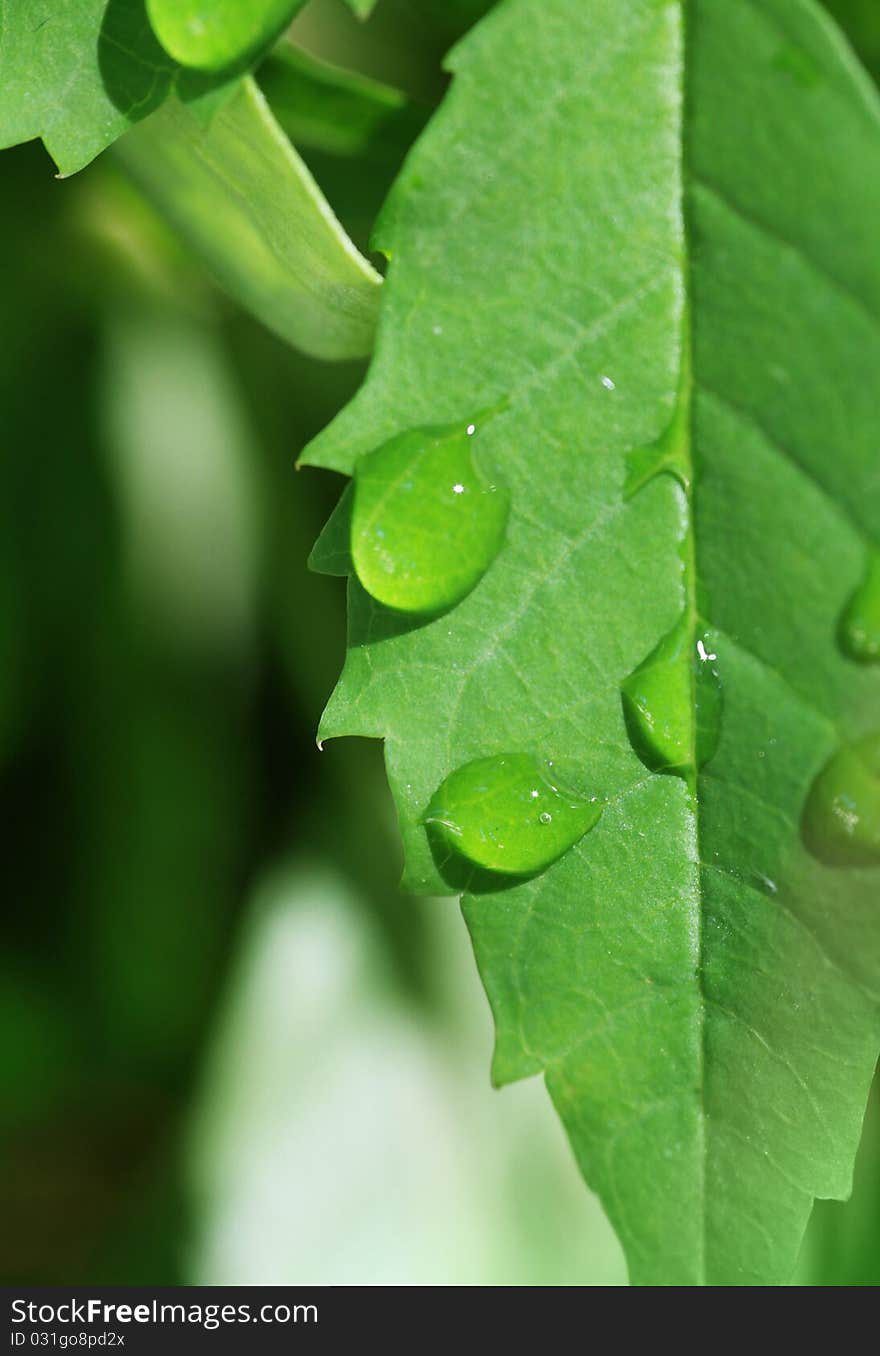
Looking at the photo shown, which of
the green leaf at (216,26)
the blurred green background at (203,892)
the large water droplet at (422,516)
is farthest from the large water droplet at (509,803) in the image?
the blurred green background at (203,892)

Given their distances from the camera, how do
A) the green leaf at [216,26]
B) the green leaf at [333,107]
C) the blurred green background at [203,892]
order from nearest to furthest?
1. the green leaf at [216,26]
2. the green leaf at [333,107]
3. the blurred green background at [203,892]

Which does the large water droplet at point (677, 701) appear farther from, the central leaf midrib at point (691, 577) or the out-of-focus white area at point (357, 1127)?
the out-of-focus white area at point (357, 1127)

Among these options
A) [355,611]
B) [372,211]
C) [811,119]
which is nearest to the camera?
[811,119]

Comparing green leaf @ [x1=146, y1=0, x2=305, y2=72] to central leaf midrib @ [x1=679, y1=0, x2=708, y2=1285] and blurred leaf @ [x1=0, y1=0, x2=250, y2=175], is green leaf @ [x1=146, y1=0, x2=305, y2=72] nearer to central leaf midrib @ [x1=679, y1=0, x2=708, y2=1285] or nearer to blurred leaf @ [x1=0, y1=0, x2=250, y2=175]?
blurred leaf @ [x1=0, y1=0, x2=250, y2=175]

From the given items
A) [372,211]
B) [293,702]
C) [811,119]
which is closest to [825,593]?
[811,119]

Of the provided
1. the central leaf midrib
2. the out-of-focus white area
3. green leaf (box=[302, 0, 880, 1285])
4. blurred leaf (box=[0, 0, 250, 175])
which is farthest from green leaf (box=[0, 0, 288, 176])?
the out-of-focus white area

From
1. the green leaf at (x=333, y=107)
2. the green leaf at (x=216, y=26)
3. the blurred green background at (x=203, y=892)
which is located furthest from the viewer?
the blurred green background at (x=203, y=892)

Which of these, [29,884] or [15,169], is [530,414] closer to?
[15,169]
